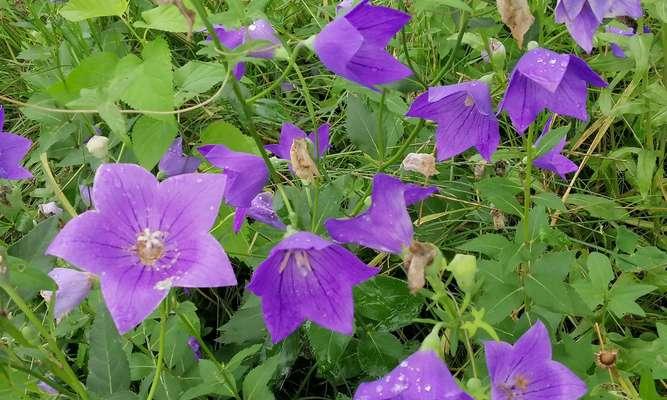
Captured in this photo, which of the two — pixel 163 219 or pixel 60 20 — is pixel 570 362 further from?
pixel 60 20

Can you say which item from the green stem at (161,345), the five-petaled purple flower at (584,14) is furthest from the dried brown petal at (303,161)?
the five-petaled purple flower at (584,14)

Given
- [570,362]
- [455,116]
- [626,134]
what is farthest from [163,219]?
[626,134]

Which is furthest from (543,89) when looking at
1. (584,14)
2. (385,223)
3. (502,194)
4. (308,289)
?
(308,289)

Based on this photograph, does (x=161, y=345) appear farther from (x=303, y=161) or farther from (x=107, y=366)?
(x=303, y=161)

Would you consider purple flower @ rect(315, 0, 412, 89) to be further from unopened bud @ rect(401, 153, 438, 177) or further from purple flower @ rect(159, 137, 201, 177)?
purple flower @ rect(159, 137, 201, 177)

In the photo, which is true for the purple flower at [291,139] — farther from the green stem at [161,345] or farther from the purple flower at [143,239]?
the green stem at [161,345]

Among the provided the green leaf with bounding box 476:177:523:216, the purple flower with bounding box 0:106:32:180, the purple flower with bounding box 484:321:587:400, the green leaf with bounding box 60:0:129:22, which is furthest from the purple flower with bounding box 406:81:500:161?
the purple flower with bounding box 0:106:32:180
